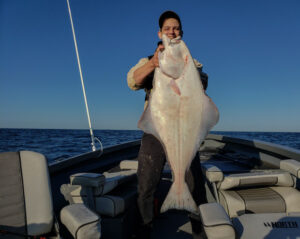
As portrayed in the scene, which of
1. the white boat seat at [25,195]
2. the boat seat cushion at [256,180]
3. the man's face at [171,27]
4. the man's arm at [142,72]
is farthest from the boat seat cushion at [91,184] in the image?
the man's face at [171,27]

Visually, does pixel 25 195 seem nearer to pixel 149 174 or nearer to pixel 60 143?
pixel 149 174

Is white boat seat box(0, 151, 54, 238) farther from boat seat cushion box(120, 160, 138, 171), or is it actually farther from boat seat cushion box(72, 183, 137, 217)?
boat seat cushion box(120, 160, 138, 171)

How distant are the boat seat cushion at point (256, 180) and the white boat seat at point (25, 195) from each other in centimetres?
222

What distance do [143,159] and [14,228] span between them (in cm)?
144

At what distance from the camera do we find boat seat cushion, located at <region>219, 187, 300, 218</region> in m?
2.88

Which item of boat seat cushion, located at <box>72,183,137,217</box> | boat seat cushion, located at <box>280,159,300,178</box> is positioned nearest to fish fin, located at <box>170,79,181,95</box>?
boat seat cushion, located at <box>72,183,137,217</box>

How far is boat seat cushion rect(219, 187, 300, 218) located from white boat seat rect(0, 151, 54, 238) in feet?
7.01

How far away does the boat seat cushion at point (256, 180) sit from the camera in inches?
123

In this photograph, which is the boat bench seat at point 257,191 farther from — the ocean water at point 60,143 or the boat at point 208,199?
the ocean water at point 60,143

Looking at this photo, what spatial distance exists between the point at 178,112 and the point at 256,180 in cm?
195

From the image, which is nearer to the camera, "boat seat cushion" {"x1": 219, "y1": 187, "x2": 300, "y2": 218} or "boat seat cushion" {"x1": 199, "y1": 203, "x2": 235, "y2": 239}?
"boat seat cushion" {"x1": 199, "y1": 203, "x2": 235, "y2": 239}

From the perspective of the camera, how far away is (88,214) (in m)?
1.96

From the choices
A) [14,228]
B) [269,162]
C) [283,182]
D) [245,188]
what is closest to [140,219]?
[14,228]

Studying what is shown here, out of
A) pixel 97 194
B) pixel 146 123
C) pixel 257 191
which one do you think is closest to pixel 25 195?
pixel 97 194
